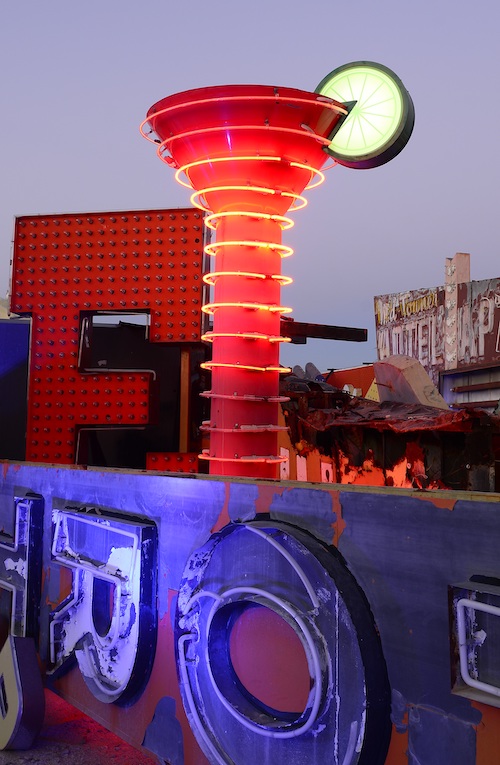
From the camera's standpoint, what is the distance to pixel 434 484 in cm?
1148

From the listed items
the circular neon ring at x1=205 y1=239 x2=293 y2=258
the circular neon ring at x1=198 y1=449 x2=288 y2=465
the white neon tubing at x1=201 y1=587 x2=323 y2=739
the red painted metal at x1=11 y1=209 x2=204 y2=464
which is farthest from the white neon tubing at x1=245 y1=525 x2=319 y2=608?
the red painted metal at x1=11 y1=209 x2=204 y2=464

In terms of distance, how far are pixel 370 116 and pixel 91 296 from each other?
445 centimetres

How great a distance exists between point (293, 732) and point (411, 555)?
3.50 ft

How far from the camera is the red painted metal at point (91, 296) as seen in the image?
10.0 metres

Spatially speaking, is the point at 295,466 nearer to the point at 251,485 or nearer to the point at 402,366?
the point at 402,366

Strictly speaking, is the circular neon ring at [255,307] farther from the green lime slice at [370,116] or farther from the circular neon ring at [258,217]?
the green lime slice at [370,116]

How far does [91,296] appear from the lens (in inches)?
411

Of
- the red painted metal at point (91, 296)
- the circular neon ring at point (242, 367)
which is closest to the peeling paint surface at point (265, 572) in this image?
the circular neon ring at point (242, 367)

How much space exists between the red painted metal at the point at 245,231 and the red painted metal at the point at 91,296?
5.47ft

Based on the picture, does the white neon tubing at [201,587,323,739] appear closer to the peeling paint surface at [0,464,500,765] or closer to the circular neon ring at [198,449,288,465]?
the peeling paint surface at [0,464,500,765]

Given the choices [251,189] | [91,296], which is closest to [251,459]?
[251,189]

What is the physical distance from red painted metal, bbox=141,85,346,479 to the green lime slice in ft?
2.60

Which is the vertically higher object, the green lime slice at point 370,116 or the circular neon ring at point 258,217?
the green lime slice at point 370,116

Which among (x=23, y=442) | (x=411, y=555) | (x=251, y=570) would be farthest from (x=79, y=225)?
(x=411, y=555)
